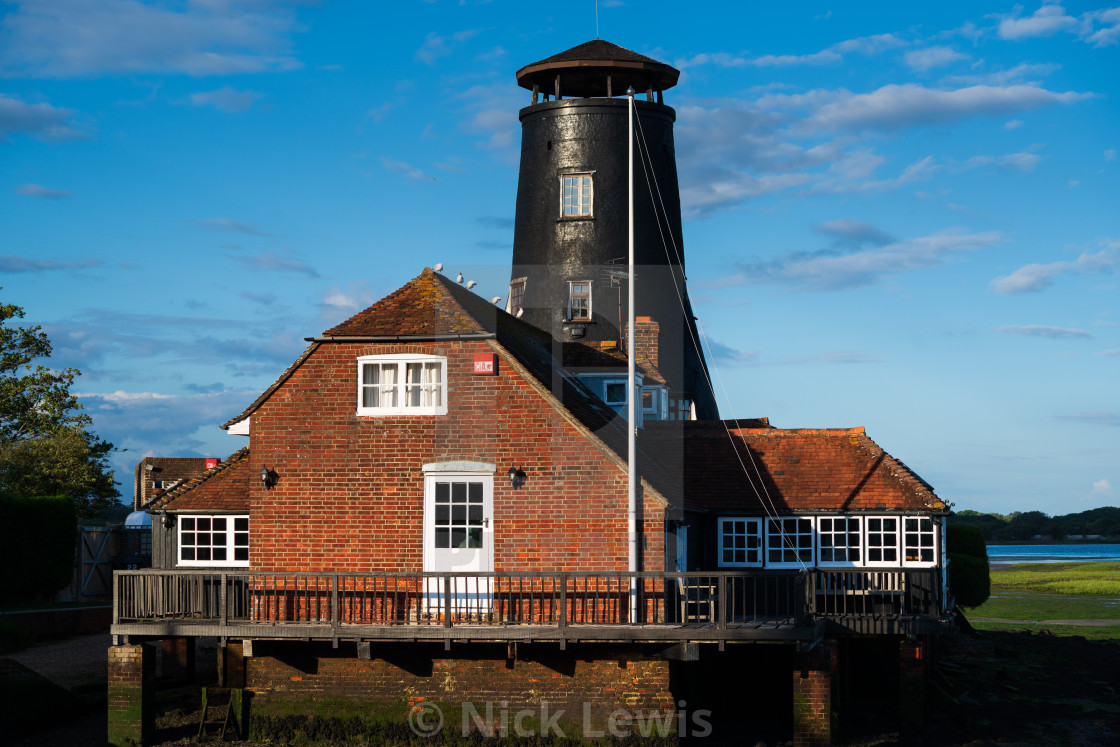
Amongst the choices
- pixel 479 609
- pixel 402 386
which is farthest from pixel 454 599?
pixel 402 386

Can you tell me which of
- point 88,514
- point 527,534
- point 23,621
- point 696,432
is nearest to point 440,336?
point 527,534

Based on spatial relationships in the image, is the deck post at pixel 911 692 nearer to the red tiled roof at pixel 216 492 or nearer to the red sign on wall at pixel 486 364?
the red sign on wall at pixel 486 364

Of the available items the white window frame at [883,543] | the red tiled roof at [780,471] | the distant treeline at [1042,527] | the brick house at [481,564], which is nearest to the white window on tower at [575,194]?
the red tiled roof at [780,471]

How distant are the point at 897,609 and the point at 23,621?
2143cm

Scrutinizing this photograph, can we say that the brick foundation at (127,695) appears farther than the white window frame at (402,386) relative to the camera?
No

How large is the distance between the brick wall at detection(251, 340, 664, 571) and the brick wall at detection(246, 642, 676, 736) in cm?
148

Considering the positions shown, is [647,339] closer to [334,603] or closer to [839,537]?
[839,537]

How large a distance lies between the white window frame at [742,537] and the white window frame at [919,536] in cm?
291

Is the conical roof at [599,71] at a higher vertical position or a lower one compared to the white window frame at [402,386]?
higher

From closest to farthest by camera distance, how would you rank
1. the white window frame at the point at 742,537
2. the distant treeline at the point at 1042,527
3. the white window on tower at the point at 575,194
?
the white window frame at the point at 742,537 → the white window on tower at the point at 575,194 → the distant treeline at the point at 1042,527

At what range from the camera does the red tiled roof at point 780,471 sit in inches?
1022

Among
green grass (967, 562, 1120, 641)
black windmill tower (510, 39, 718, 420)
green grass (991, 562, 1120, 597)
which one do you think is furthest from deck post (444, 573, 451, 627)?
green grass (991, 562, 1120, 597)

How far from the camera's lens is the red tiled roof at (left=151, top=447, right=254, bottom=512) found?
25703mm

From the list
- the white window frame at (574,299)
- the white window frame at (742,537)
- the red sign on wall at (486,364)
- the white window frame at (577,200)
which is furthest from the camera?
the white window frame at (577,200)
